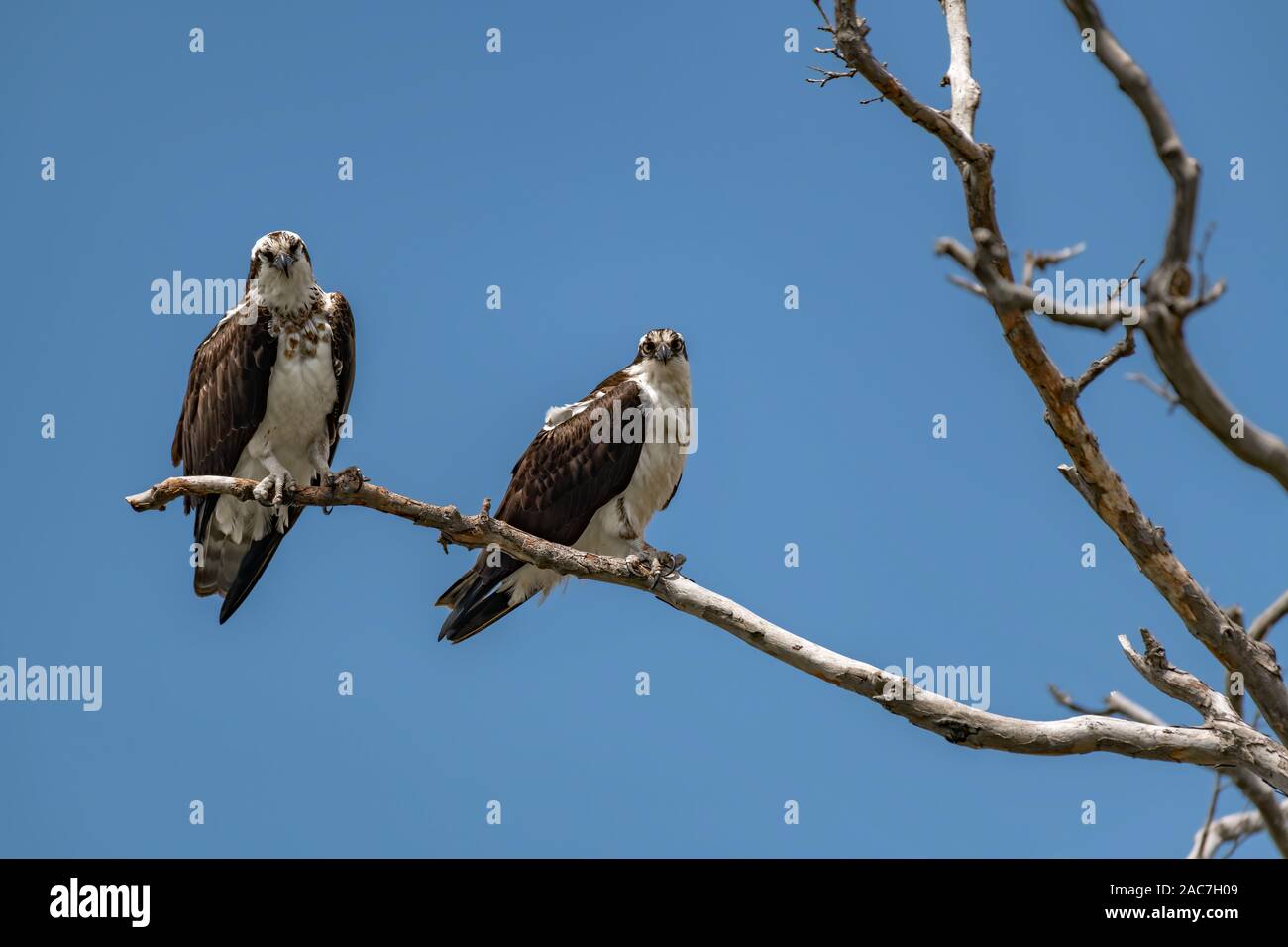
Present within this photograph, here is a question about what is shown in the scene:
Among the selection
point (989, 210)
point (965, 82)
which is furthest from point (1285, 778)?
point (965, 82)

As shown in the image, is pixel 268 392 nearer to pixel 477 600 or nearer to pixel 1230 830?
pixel 477 600

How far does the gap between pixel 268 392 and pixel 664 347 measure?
261 cm

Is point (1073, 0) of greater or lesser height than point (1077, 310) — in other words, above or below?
above

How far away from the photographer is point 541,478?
359 inches

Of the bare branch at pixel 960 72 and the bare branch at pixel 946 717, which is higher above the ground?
the bare branch at pixel 960 72

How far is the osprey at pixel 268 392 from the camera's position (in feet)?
27.8

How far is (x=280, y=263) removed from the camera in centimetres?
838

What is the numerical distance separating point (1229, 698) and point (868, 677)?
185 centimetres

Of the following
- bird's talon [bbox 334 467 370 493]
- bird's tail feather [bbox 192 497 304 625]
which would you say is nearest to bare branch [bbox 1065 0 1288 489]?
bird's talon [bbox 334 467 370 493]

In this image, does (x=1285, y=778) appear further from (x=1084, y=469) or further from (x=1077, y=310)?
(x=1077, y=310)

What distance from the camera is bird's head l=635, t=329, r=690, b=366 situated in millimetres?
9172

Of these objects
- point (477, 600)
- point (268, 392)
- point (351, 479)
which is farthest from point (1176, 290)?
point (268, 392)

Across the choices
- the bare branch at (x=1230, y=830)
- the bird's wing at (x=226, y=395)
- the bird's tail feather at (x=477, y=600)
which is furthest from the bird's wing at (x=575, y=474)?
the bare branch at (x=1230, y=830)

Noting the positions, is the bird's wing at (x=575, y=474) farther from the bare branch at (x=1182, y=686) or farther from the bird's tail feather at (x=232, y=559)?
the bare branch at (x=1182, y=686)
